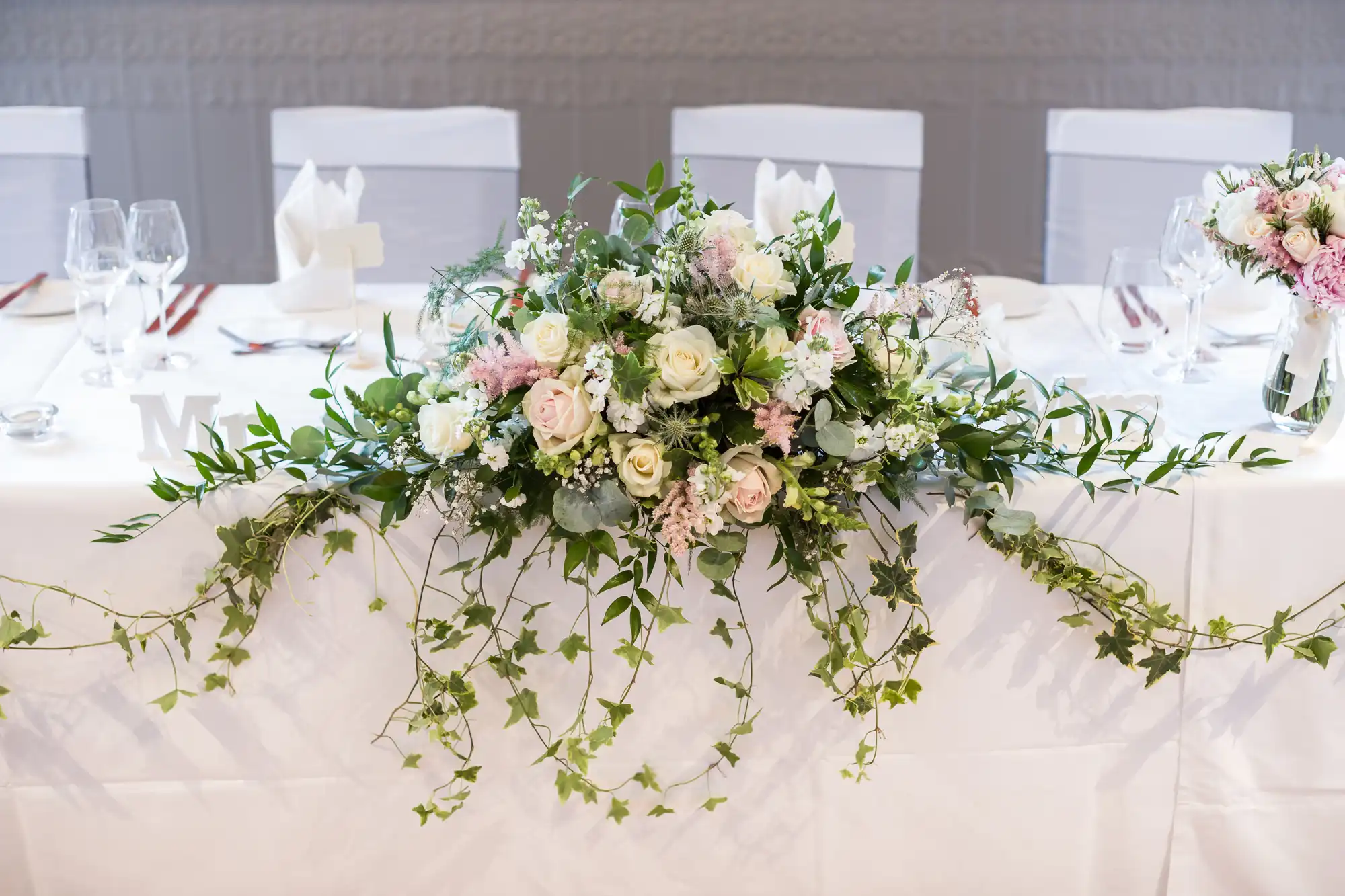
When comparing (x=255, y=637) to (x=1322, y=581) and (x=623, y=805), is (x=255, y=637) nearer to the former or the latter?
(x=623, y=805)

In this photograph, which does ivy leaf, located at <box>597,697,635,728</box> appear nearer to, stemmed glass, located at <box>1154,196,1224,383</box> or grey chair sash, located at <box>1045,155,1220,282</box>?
stemmed glass, located at <box>1154,196,1224,383</box>

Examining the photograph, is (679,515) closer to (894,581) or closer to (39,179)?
(894,581)

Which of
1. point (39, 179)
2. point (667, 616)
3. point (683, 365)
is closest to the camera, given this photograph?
point (683, 365)

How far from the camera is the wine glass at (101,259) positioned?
5.41ft

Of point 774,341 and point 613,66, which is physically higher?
point 613,66

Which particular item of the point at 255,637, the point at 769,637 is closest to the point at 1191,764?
the point at 769,637

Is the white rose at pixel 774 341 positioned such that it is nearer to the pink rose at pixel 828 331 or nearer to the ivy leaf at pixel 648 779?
the pink rose at pixel 828 331

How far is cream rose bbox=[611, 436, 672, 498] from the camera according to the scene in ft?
3.67

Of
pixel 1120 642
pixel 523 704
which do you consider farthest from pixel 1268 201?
pixel 523 704

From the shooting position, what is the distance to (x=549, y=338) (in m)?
1.12

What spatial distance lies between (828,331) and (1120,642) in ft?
1.52

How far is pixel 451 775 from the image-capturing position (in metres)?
1.40

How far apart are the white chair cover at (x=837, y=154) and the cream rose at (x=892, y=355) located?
1.28m

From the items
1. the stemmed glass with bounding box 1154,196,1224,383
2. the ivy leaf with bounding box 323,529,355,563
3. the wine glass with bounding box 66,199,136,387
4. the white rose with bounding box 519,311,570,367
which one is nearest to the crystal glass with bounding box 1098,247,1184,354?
the stemmed glass with bounding box 1154,196,1224,383
